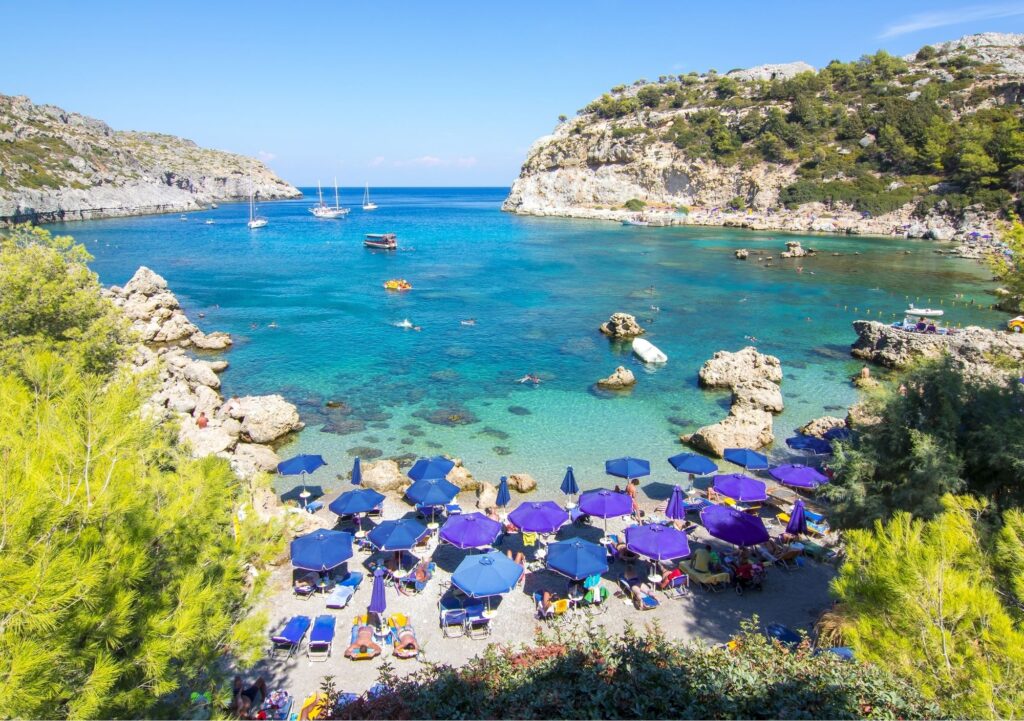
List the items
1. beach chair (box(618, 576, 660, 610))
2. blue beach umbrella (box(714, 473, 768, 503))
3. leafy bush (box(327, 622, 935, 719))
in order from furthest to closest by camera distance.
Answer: blue beach umbrella (box(714, 473, 768, 503)) → beach chair (box(618, 576, 660, 610)) → leafy bush (box(327, 622, 935, 719))

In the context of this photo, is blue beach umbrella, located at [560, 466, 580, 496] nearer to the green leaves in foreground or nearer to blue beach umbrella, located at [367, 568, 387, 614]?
blue beach umbrella, located at [367, 568, 387, 614]

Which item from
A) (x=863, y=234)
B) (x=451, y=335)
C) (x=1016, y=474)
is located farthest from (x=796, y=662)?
(x=863, y=234)

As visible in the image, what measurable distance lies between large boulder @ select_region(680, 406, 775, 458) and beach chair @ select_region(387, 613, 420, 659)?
13606mm

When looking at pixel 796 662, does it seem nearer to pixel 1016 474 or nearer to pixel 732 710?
pixel 732 710

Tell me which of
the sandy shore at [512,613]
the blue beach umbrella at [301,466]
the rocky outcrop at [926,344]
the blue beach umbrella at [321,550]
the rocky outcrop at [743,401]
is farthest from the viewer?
the rocky outcrop at [926,344]

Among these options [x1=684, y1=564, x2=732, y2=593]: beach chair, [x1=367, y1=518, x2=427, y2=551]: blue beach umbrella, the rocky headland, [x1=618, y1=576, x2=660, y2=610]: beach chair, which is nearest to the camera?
[x1=618, y1=576, x2=660, y2=610]: beach chair

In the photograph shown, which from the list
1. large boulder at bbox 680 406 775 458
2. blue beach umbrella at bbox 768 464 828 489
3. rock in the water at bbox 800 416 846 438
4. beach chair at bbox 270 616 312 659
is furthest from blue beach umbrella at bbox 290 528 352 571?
rock in the water at bbox 800 416 846 438

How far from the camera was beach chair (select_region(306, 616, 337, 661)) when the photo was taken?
A: 11.9 m

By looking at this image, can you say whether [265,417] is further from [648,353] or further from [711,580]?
[648,353]

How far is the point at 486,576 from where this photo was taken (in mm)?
13016

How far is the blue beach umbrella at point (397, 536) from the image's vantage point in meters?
14.5

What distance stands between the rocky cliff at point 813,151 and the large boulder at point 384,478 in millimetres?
94362

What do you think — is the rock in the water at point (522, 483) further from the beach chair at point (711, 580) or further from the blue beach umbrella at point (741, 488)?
the beach chair at point (711, 580)

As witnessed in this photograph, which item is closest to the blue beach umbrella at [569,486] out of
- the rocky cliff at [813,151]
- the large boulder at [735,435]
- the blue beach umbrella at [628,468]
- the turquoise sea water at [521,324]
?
the blue beach umbrella at [628,468]
